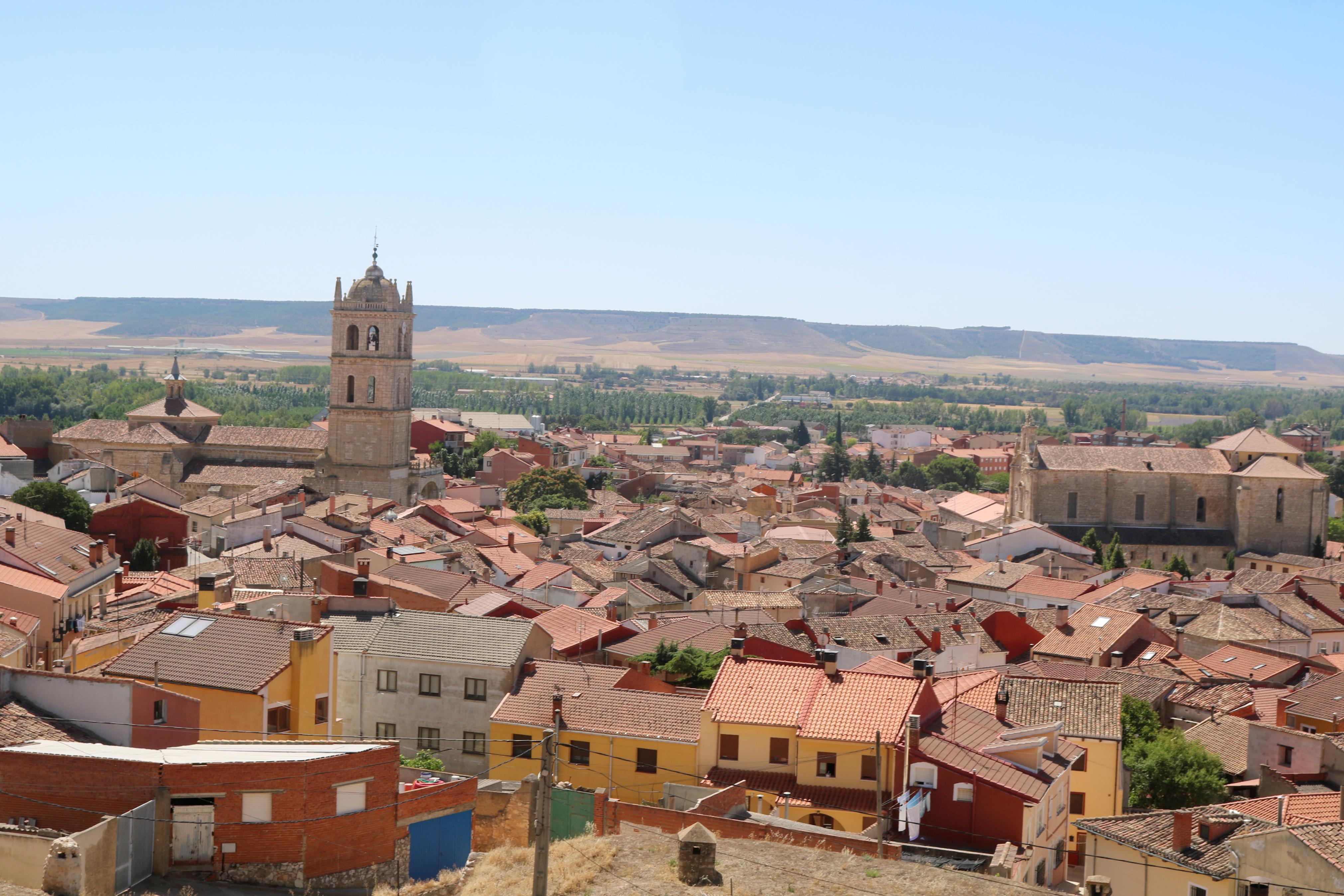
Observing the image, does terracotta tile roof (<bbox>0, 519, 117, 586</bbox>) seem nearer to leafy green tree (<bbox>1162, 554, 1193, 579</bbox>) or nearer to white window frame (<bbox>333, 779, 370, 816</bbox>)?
white window frame (<bbox>333, 779, 370, 816</bbox>)

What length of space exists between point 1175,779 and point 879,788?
11139 mm

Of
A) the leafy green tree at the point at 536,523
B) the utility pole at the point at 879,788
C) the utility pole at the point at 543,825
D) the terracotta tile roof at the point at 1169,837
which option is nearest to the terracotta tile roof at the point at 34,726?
the utility pole at the point at 543,825

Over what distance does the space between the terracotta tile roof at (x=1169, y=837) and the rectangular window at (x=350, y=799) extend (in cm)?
1025

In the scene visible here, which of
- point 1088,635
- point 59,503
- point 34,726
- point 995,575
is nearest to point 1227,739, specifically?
point 1088,635

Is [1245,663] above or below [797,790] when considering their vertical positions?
below

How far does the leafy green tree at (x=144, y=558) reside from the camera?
4122cm

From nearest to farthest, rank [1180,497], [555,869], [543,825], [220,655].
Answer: [543,825] → [555,869] → [220,655] → [1180,497]

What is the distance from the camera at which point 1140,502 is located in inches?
3219

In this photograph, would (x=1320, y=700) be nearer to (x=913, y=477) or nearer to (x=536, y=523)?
(x=536, y=523)

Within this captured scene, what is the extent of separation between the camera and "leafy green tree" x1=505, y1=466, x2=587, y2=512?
7900cm

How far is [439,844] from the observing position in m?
18.3

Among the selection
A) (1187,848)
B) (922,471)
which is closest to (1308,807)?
(1187,848)

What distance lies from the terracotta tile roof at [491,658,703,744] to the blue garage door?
4160 millimetres

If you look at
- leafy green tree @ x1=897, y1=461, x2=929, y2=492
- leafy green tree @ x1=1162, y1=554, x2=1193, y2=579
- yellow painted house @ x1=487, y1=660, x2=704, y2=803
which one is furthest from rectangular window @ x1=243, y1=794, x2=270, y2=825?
leafy green tree @ x1=897, y1=461, x2=929, y2=492
